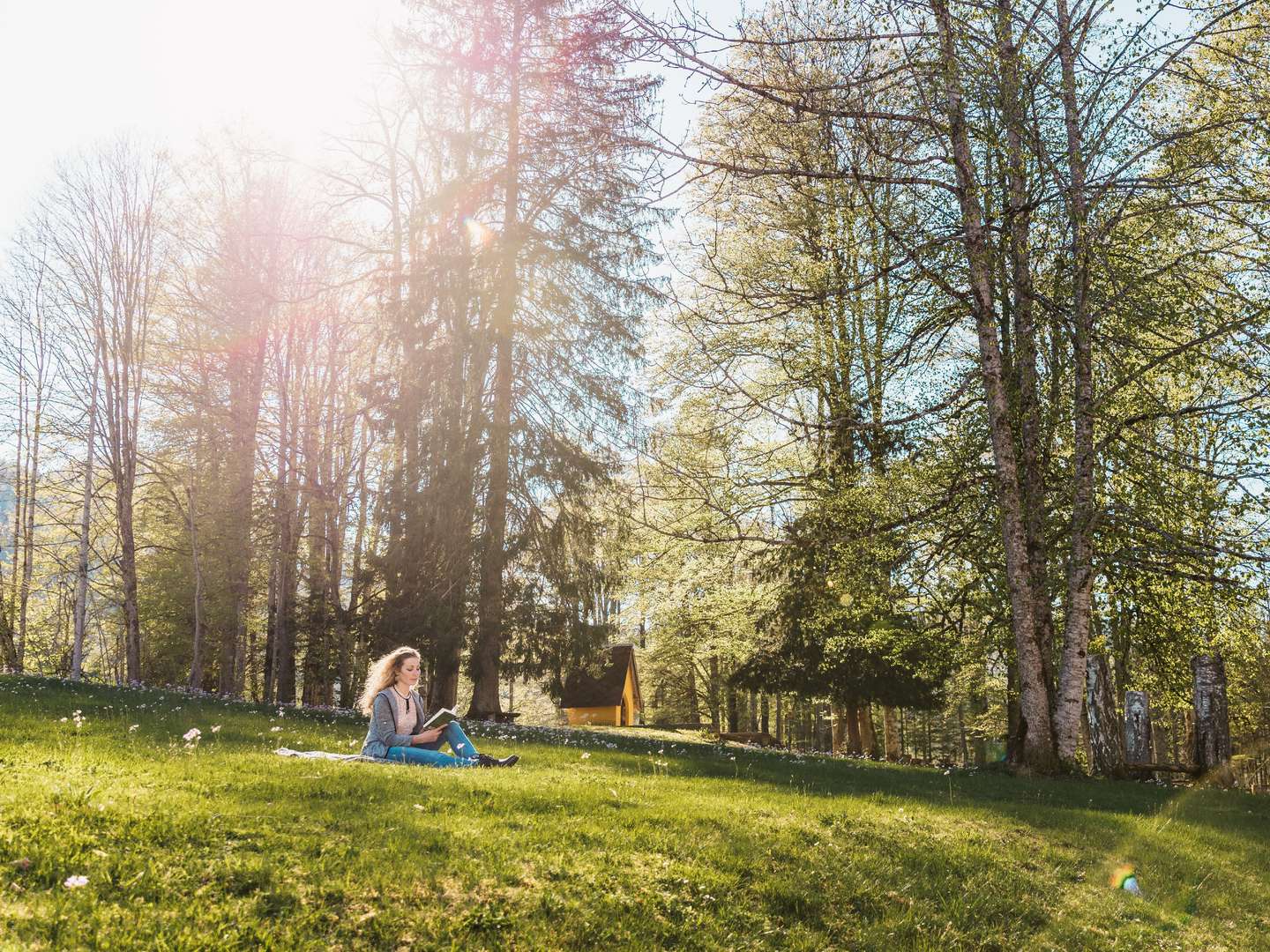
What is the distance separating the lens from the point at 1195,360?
1165 cm

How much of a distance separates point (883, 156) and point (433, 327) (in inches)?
526

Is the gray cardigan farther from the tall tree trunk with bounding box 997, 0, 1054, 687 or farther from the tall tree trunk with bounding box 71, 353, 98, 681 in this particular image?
the tall tree trunk with bounding box 71, 353, 98, 681

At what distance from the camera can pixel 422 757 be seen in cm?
866

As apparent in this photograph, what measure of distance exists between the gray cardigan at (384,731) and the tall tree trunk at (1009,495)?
9.28 m

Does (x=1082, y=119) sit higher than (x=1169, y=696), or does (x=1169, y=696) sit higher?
(x=1082, y=119)

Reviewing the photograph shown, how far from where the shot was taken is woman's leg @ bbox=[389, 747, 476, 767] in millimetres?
8648

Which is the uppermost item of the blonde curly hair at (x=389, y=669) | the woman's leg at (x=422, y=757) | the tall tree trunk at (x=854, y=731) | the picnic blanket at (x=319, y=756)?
the blonde curly hair at (x=389, y=669)

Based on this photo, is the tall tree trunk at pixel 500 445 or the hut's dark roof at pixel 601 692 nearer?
the tall tree trunk at pixel 500 445

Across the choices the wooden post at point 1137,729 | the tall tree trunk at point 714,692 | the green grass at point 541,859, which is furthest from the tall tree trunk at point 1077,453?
the tall tree trunk at point 714,692

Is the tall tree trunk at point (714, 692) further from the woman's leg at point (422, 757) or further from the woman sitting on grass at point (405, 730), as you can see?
the woman's leg at point (422, 757)

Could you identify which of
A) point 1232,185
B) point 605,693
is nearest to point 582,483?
point 1232,185

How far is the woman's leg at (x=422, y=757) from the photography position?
865 cm

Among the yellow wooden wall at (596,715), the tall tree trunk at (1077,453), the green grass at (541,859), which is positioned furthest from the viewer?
the yellow wooden wall at (596,715)

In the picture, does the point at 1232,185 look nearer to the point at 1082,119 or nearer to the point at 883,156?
the point at 1082,119
